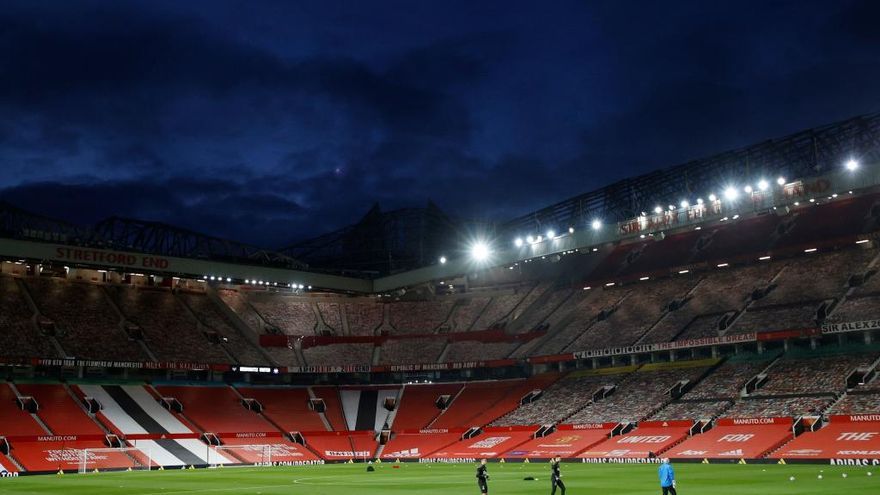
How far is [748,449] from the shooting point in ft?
178

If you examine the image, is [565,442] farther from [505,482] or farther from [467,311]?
[467,311]

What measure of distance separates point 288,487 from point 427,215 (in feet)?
197

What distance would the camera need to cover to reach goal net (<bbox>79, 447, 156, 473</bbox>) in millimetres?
63062

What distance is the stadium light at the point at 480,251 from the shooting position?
92.1 meters

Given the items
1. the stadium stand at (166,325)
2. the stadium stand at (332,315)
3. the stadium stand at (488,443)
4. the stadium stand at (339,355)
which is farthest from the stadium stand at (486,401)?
the stadium stand at (166,325)

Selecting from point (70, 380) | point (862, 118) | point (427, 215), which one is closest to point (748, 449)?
point (862, 118)

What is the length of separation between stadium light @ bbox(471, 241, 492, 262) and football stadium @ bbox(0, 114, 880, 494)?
339 millimetres

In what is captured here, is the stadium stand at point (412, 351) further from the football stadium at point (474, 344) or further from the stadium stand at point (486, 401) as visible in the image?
the stadium stand at point (486, 401)

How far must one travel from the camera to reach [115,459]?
214 feet

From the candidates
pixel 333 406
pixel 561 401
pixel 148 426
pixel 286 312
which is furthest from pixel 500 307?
pixel 148 426

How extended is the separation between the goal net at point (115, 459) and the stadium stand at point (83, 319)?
48.0 feet

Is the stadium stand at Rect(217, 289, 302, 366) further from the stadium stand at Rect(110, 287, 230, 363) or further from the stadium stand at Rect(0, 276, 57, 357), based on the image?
the stadium stand at Rect(0, 276, 57, 357)

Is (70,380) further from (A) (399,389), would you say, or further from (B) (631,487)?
(B) (631,487)

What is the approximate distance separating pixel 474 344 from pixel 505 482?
160 ft
